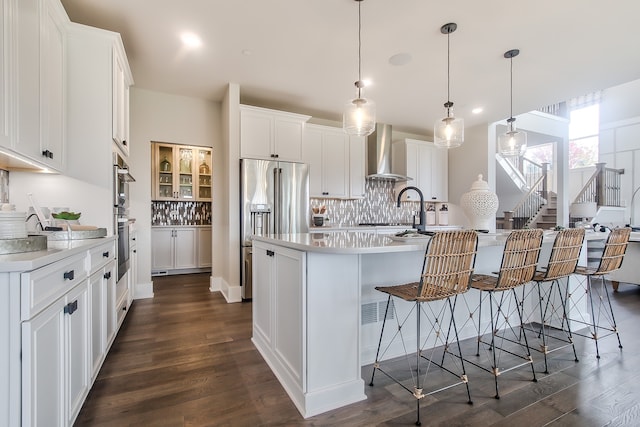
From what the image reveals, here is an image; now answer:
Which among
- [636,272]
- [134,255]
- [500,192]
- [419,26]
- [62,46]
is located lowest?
[636,272]

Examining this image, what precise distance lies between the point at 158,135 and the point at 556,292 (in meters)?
5.00

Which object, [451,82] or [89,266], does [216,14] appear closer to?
[89,266]

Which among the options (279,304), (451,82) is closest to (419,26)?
(451,82)

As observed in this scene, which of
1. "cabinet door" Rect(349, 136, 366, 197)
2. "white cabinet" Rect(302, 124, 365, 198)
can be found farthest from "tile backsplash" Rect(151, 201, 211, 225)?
"cabinet door" Rect(349, 136, 366, 197)

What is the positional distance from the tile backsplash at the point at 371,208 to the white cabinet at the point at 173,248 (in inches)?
96.6

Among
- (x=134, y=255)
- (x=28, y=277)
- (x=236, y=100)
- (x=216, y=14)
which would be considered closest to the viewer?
(x=28, y=277)

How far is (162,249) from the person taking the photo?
543 centimetres

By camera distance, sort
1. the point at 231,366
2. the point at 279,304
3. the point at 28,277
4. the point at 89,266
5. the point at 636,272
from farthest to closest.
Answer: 1. the point at 636,272
2. the point at 231,366
3. the point at 279,304
4. the point at 89,266
5. the point at 28,277

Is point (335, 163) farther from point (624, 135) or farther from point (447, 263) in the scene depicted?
point (624, 135)

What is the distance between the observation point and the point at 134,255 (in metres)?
3.63

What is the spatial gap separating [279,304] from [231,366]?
64cm

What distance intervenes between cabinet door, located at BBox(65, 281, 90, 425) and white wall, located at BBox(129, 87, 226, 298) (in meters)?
2.52

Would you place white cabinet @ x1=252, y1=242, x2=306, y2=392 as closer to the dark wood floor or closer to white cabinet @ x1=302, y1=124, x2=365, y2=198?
the dark wood floor

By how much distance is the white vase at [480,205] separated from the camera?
8.28 feet
